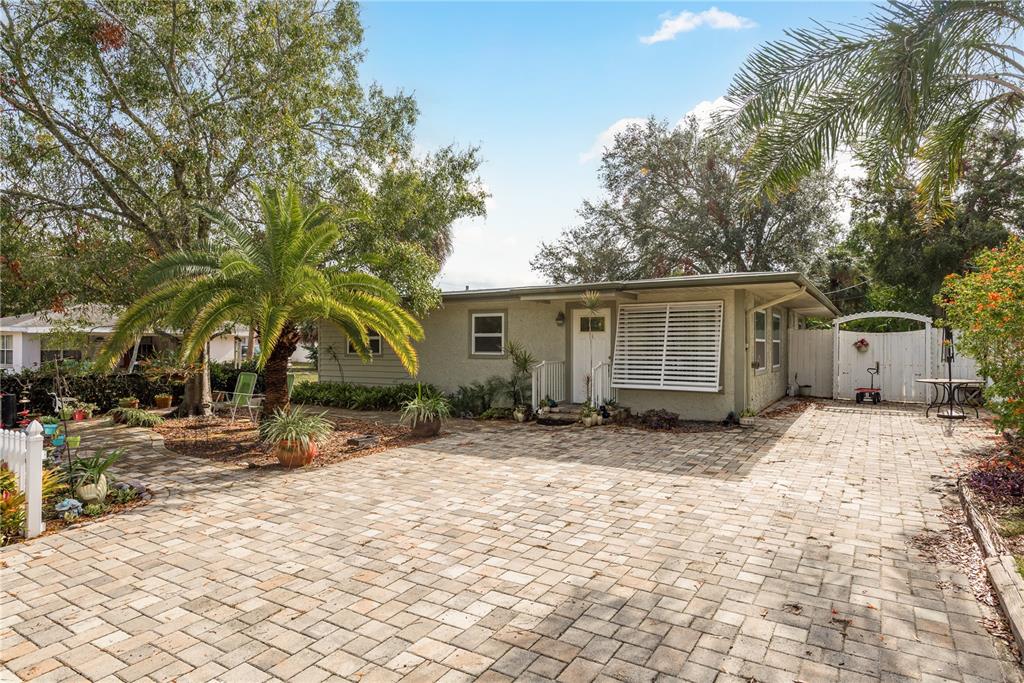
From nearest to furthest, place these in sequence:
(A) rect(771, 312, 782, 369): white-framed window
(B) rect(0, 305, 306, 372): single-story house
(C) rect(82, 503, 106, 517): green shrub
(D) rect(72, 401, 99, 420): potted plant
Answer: (C) rect(82, 503, 106, 517): green shrub < (B) rect(0, 305, 306, 372): single-story house < (D) rect(72, 401, 99, 420): potted plant < (A) rect(771, 312, 782, 369): white-framed window

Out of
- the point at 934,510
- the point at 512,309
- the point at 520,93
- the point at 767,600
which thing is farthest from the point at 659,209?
the point at 767,600

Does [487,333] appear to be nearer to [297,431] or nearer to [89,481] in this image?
[297,431]

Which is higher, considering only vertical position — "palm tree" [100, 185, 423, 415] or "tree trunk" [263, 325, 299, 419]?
"palm tree" [100, 185, 423, 415]

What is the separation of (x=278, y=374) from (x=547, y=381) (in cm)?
552

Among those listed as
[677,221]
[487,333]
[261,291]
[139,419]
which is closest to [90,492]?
[261,291]

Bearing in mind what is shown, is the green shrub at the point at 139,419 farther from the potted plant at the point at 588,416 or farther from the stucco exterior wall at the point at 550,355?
the potted plant at the point at 588,416

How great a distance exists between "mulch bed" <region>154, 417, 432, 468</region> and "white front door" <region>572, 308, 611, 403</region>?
409cm

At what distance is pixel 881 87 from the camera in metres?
5.42

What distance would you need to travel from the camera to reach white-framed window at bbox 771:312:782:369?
48.2 ft

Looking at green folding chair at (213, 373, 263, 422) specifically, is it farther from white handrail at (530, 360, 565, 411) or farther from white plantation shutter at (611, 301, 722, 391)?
white plantation shutter at (611, 301, 722, 391)

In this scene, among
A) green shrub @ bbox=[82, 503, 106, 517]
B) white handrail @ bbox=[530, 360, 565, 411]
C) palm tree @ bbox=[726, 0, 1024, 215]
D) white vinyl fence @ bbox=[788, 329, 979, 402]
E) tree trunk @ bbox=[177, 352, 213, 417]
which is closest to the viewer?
palm tree @ bbox=[726, 0, 1024, 215]

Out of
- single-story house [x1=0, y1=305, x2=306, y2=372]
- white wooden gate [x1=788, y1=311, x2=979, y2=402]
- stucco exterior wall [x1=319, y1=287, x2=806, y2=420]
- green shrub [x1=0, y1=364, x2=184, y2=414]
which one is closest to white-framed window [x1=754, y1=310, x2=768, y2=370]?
stucco exterior wall [x1=319, y1=287, x2=806, y2=420]

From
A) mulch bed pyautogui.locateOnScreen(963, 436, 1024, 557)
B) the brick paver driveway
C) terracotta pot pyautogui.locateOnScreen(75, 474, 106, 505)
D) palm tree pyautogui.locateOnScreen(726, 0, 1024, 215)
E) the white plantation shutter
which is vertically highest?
palm tree pyautogui.locateOnScreen(726, 0, 1024, 215)

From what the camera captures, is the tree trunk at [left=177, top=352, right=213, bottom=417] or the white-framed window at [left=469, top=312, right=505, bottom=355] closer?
the tree trunk at [left=177, top=352, right=213, bottom=417]
